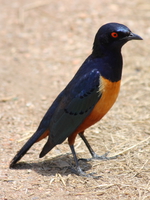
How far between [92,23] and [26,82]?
335cm

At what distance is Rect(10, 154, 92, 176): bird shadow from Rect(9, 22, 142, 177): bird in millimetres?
211

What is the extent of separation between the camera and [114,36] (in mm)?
5184

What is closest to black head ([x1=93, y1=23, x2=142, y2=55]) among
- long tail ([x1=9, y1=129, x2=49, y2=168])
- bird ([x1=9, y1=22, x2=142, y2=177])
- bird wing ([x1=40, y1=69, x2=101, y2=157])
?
bird ([x1=9, y1=22, x2=142, y2=177])

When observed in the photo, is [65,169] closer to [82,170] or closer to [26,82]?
[82,170]

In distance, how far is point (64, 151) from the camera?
6.17 m

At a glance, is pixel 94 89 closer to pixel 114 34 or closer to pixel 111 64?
pixel 111 64

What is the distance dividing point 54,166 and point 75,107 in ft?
3.19

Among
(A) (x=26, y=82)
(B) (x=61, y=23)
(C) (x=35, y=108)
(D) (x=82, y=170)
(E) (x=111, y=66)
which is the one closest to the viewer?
(E) (x=111, y=66)

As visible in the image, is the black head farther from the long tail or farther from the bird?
the long tail

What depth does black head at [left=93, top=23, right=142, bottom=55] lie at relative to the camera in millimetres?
5160

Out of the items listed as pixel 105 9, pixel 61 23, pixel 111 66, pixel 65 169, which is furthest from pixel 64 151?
pixel 105 9

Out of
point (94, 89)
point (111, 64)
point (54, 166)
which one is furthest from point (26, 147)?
point (111, 64)

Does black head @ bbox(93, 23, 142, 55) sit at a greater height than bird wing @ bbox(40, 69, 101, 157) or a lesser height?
greater

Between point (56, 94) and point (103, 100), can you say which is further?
point (56, 94)
